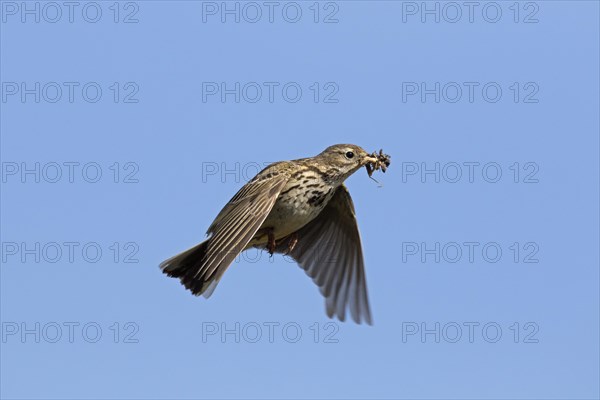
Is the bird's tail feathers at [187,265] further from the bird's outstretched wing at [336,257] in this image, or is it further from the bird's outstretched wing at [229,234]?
the bird's outstretched wing at [336,257]

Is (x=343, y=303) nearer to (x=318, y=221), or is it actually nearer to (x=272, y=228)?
(x=318, y=221)

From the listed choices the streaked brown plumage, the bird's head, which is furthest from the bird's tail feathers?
the bird's head

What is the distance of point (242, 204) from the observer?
13.9m

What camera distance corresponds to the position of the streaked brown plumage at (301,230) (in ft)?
44.1

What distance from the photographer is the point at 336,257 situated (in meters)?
16.2

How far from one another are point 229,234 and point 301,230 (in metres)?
2.85

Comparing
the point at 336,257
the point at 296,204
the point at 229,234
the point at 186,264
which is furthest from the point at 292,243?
the point at 229,234

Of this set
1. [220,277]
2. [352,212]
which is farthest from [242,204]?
[352,212]

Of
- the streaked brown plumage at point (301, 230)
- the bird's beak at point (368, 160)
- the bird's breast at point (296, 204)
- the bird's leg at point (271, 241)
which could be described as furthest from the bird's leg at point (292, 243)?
the bird's beak at point (368, 160)

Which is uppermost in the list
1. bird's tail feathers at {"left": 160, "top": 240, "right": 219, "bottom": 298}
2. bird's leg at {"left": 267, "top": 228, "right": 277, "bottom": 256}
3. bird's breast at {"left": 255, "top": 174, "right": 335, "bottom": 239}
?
bird's breast at {"left": 255, "top": 174, "right": 335, "bottom": 239}

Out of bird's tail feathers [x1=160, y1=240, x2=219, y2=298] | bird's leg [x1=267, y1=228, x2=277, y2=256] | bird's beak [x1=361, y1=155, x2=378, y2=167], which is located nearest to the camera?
bird's tail feathers [x1=160, y1=240, x2=219, y2=298]

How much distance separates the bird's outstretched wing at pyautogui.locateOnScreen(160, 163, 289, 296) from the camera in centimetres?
1311

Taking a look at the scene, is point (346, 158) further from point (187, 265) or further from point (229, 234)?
A: point (187, 265)

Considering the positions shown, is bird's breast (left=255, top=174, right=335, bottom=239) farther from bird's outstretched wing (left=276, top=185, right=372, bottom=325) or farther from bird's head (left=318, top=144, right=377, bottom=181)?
bird's outstretched wing (left=276, top=185, right=372, bottom=325)
